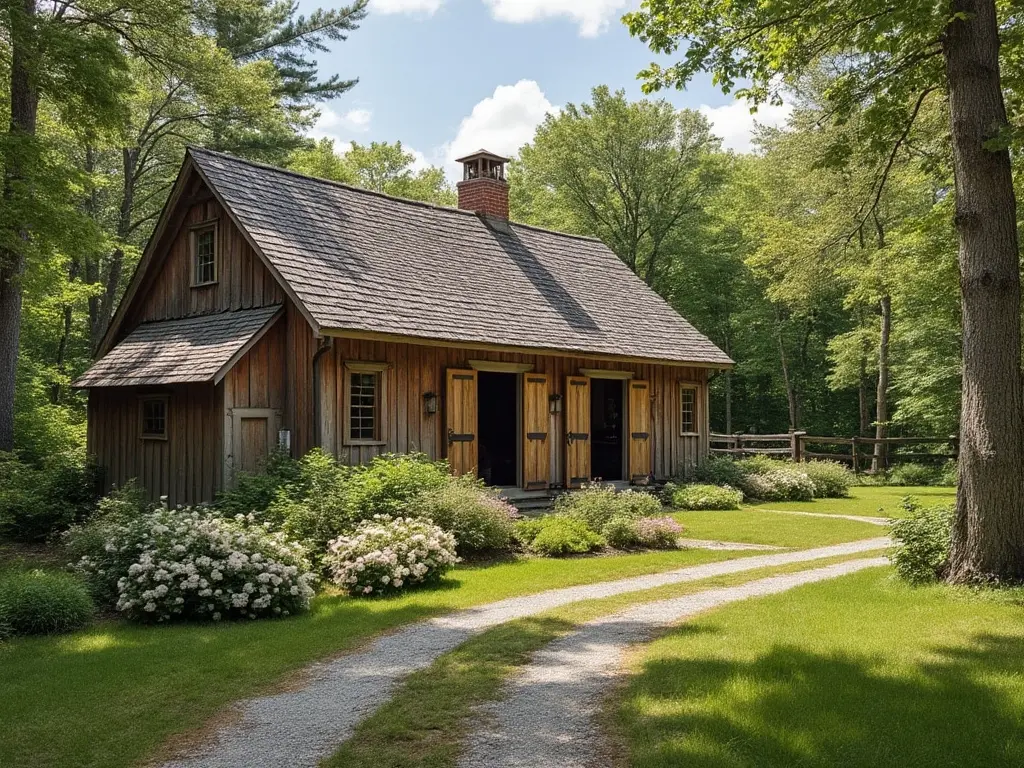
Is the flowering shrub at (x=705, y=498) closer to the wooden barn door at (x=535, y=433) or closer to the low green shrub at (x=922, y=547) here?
the wooden barn door at (x=535, y=433)

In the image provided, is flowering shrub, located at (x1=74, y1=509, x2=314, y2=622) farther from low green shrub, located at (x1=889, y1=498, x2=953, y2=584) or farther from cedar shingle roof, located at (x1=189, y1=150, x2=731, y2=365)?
low green shrub, located at (x1=889, y1=498, x2=953, y2=584)

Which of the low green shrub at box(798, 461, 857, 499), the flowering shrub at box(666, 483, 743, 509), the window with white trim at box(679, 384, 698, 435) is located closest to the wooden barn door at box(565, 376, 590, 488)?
the flowering shrub at box(666, 483, 743, 509)

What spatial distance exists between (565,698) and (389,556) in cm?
428

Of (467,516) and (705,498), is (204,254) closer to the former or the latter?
(467,516)

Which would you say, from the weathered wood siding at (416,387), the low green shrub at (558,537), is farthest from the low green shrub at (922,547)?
the weathered wood siding at (416,387)

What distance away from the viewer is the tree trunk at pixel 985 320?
848 cm

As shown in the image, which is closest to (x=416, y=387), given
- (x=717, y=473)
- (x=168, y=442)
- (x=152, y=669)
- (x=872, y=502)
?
(x=168, y=442)

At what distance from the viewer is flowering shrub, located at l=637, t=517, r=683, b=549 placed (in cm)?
1262

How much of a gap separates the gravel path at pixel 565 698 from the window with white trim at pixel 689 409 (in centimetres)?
1256

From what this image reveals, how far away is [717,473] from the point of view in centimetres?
2066

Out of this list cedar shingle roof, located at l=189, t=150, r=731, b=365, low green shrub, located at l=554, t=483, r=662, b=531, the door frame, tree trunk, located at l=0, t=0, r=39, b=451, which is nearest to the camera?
tree trunk, located at l=0, t=0, r=39, b=451

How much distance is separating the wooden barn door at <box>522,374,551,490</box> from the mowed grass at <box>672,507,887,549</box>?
2790 mm

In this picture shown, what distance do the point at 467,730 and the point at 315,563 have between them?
5.71m

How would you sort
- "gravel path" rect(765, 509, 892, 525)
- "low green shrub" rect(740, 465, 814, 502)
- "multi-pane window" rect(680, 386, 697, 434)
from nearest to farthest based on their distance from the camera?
"gravel path" rect(765, 509, 892, 525) → "low green shrub" rect(740, 465, 814, 502) → "multi-pane window" rect(680, 386, 697, 434)
